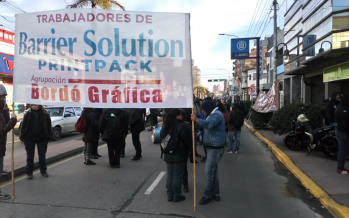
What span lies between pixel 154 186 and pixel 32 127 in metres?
2.90

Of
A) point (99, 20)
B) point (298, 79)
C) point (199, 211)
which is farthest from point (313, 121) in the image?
point (298, 79)

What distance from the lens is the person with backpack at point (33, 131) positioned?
591 centimetres

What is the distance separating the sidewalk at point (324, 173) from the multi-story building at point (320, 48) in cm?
353

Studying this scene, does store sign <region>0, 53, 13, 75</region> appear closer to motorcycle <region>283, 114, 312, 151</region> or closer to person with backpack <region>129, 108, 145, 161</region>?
person with backpack <region>129, 108, 145, 161</region>

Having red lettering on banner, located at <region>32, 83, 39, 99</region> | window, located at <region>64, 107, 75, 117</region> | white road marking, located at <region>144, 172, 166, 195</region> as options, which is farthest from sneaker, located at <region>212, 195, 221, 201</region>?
window, located at <region>64, 107, 75, 117</region>

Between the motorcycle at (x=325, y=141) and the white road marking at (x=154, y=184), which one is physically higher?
the motorcycle at (x=325, y=141)

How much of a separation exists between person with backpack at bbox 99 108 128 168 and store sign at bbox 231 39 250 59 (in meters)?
17.8

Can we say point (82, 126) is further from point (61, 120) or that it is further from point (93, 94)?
point (61, 120)

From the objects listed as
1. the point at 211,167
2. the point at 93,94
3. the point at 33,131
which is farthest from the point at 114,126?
the point at 211,167

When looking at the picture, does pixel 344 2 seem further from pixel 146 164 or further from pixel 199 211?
pixel 199 211

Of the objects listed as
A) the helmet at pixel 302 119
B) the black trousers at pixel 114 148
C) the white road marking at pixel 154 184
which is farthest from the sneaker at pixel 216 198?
the helmet at pixel 302 119

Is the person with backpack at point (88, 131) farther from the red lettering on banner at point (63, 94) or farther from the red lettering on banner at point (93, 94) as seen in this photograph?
the red lettering on banner at point (93, 94)

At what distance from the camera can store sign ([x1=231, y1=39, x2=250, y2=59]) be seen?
2317 cm

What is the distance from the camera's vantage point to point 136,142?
8273 millimetres
